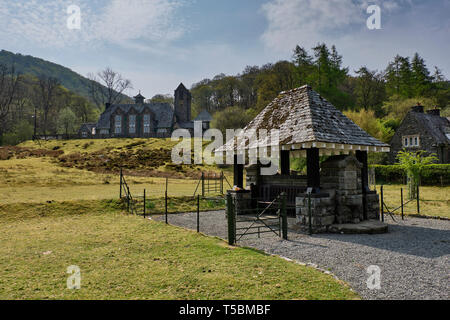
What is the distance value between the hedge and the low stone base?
20.0m

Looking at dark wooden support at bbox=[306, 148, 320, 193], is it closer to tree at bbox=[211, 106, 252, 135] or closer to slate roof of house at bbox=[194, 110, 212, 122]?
tree at bbox=[211, 106, 252, 135]

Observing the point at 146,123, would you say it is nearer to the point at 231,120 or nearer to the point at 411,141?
the point at 231,120

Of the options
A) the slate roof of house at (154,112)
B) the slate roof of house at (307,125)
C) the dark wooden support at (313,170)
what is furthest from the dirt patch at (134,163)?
the slate roof of house at (154,112)

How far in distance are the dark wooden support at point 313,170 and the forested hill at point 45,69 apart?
157516mm

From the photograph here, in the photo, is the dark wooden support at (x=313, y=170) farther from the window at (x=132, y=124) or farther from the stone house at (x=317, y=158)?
the window at (x=132, y=124)

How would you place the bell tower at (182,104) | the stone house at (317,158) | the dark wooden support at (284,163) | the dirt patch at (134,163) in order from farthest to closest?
the bell tower at (182,104) → the dirt patch at (134,163) → the dark wooden support at (284,163) → the stone house at (317,158)

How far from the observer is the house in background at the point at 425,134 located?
31.2m

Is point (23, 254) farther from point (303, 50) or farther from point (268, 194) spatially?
point (303, 50)

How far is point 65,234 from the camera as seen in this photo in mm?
9602

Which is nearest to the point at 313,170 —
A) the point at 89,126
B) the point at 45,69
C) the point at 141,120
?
the point at 141,120

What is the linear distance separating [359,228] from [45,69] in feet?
603
